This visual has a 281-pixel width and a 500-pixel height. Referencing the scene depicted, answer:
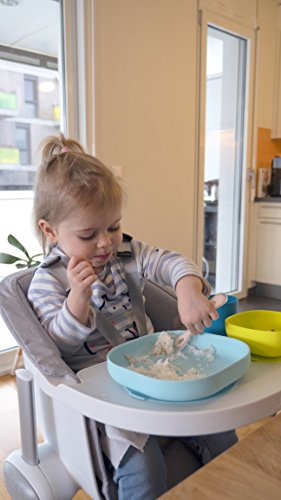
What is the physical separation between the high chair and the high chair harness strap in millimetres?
78

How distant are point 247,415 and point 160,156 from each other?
2319mm

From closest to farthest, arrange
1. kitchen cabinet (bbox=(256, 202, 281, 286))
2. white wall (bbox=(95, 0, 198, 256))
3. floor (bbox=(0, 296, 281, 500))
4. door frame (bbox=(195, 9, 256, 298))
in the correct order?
floor (bbox=(0, 296, 281, 500)) → white wall (bbox=(95, 0, 198, 256)) → door frame (bbox=(195, 9, 256, 298)) → kitchen cabinet (bbox=(256, 202, 281, 286))

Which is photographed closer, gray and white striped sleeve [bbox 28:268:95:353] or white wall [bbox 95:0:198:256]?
gray and white striped sleeve [bbox 28:268:95:353]

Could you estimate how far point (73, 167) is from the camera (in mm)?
960

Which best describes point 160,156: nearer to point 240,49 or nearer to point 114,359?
point 240,49

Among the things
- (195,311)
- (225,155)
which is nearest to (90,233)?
(195,311)

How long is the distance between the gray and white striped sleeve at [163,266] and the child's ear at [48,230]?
199 millimetres

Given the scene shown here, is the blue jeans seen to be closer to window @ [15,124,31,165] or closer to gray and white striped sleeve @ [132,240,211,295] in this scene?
gray and white striped sleeve @ [132,240,211,295]

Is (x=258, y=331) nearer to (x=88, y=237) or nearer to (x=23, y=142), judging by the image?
(x=88, y=237)

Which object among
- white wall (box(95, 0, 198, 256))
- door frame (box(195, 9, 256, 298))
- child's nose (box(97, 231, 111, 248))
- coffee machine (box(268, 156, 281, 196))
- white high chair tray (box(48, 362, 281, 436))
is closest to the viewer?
white high chair tray (box(48, 362, 281, 436))

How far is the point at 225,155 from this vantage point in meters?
3.48

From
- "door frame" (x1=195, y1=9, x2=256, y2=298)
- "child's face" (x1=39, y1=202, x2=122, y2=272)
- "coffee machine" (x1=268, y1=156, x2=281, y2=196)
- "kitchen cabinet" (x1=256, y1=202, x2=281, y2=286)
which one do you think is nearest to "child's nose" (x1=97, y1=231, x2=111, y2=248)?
"child's face" (x1=39, y1=202, x2=122, y2=272)

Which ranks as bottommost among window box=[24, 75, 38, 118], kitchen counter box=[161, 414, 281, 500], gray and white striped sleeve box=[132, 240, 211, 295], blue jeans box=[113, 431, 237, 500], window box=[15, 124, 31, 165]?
blue jeans box=[113, 431, 237, 500]

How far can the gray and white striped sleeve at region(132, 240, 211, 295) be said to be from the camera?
939mm
